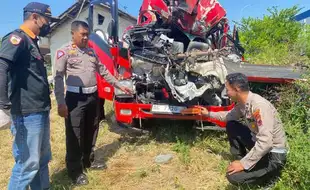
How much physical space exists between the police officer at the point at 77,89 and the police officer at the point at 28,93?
48cm

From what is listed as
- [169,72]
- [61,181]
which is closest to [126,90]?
[169,72]

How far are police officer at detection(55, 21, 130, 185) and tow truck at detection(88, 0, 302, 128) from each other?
2.81 ft

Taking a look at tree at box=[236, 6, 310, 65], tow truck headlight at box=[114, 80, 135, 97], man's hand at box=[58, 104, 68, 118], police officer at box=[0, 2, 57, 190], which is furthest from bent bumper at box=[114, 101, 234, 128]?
tree at box=[236, 6, 310, 65]

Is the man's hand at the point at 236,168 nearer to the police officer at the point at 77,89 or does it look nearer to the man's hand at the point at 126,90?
the police officer at the point at 77,89

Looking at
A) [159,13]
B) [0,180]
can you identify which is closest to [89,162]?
[0,180]

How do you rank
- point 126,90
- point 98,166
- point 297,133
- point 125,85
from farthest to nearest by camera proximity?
1. point 125,85
2. point 126,90
3. point 98,166
4. point 297,133

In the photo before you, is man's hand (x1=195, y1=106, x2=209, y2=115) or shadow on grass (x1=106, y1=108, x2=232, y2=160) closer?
man's hand (x1=195, y1=106, x2=209, y2=115)

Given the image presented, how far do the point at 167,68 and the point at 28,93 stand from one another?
6.23 feet

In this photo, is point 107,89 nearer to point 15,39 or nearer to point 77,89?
point 77,89

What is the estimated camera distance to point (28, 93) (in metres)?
2.65

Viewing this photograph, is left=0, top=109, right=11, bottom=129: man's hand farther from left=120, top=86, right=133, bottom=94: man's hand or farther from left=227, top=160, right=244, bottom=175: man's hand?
left=227, top=160, right=244, bottom=175: man's hand

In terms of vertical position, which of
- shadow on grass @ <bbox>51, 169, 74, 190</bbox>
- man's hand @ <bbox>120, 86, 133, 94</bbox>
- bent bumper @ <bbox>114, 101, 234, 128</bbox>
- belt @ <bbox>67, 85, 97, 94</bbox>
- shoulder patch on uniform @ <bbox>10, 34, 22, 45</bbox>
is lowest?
shadow on grass @ <bbox>51, 169, 74, 190</bbox>

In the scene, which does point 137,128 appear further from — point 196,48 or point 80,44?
point 80,44

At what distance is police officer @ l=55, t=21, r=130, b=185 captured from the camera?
10.9 ft
